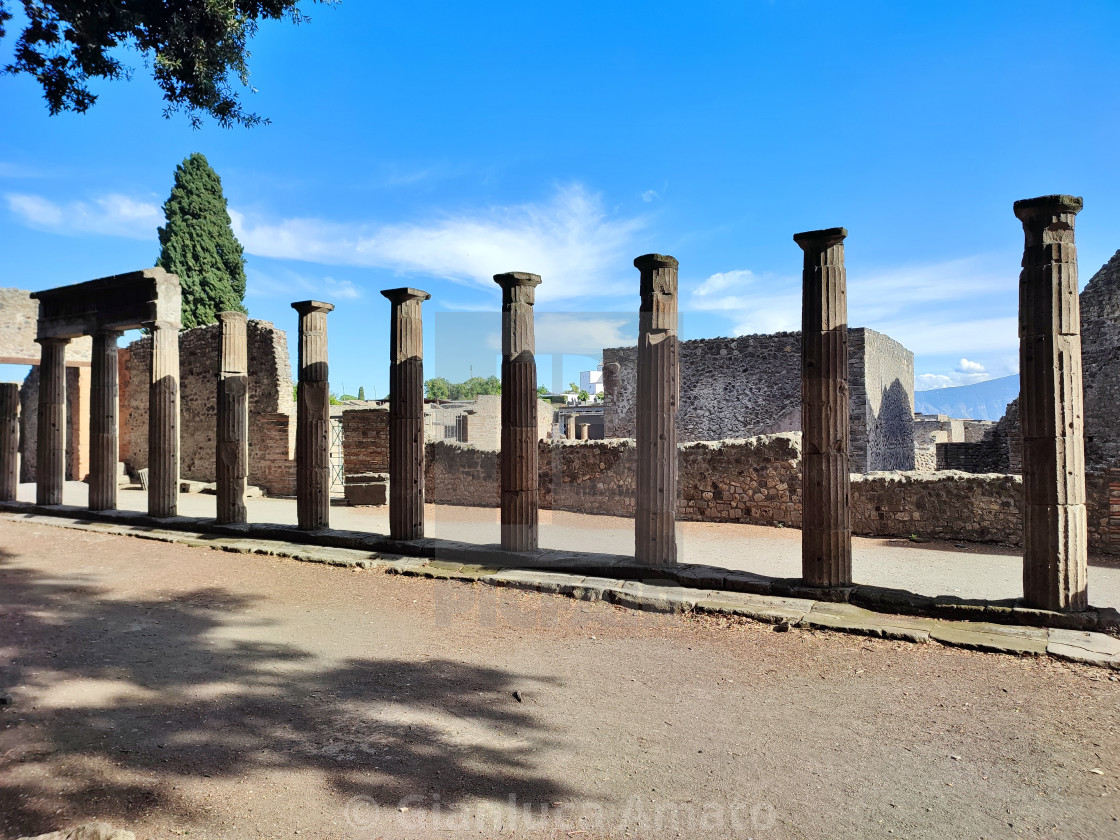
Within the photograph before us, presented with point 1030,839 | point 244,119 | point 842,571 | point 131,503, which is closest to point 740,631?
point 842,571

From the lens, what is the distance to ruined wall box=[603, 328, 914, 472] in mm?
19109

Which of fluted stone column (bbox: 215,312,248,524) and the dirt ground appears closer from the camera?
the dirt ground

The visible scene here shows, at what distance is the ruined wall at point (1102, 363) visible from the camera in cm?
1409

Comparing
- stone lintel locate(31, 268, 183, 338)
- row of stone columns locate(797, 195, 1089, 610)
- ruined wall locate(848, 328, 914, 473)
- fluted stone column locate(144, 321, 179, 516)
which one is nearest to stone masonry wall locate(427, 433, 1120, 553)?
row of stone columns locate(797, 195, 1089, 610)

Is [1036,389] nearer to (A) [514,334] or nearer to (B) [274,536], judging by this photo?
(A) [514,334]

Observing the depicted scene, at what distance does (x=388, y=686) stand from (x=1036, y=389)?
5.49 meters

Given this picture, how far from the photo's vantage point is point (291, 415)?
57.8 ft

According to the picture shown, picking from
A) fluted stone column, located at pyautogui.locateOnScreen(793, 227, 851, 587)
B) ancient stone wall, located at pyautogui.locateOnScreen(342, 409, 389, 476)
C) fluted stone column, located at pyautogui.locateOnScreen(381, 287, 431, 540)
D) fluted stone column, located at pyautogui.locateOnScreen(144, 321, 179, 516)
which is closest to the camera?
fluted stone column, located at pyautogui.locateOnScreen(793, 227, 851, 587)

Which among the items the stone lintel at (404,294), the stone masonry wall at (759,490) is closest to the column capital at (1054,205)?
the stone masonry wall at (759,490)

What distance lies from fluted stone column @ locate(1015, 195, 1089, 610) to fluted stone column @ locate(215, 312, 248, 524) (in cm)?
976

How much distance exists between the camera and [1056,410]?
5.39 m

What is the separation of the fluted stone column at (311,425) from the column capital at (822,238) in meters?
6.45

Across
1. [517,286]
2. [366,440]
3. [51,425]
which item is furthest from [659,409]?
[51,425]

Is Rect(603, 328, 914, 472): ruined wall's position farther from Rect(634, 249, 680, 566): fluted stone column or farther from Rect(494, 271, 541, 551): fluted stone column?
Rect(634, 249, 680, 566): fluted stone column
